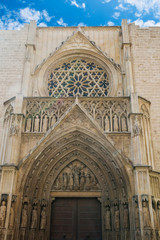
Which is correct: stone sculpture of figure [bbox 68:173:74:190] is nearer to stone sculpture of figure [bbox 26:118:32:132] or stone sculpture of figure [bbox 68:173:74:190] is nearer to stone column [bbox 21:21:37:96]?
stone sculpture of figure [bbox 26:118:32:132]

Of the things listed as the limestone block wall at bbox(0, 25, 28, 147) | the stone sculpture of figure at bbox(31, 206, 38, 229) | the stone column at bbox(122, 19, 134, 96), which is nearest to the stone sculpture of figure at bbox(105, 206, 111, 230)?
the stone sculpture of figure at bbox(31, 206, 38, 229)

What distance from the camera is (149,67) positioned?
Answer: 502 inches

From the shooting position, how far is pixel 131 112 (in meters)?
10.7

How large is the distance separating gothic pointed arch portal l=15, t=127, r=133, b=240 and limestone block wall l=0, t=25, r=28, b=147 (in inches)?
112

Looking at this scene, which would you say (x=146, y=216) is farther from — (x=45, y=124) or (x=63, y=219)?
(x=45, y=124)

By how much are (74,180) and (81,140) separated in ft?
5.60

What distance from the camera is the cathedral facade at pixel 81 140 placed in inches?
368

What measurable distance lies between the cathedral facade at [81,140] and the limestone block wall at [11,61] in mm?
52

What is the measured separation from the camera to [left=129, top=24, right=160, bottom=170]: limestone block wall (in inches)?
450

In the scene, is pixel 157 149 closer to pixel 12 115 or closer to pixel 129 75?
pixel 129 75

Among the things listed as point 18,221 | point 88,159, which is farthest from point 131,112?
point 18,221

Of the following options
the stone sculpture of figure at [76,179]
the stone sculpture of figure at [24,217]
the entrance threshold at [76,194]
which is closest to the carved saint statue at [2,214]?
the stone sculpture of figure at [24,217]

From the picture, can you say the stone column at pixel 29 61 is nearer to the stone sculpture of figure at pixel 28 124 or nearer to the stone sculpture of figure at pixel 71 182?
the stone sculpture of figure at pixel 28 124

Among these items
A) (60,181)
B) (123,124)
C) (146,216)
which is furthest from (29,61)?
(146,216)
